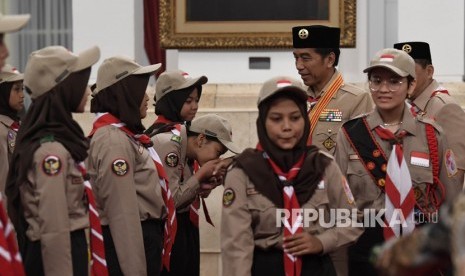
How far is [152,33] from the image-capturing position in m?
12.1

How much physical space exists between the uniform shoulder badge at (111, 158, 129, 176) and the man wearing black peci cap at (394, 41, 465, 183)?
1.67 m

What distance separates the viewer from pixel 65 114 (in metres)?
6.16

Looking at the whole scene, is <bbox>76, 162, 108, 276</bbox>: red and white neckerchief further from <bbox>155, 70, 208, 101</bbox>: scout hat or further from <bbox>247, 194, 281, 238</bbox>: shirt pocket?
<bbox>155, 70, 208, 101</bbox>: scout hat

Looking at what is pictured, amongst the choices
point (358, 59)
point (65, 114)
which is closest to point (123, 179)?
point (65, 114)

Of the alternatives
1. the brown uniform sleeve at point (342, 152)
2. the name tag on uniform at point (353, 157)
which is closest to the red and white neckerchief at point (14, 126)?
the brown uniform sleeve at point (342, 152)

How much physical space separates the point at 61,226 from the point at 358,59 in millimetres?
5621

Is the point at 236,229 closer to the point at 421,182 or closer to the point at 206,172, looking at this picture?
the point at 421,182

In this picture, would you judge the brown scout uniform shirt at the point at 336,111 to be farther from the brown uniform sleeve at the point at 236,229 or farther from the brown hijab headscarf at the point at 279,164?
the brown uniform sleeve at the point at 236,229

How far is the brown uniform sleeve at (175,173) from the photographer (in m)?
7.89

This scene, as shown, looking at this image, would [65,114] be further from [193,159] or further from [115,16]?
[115,16]

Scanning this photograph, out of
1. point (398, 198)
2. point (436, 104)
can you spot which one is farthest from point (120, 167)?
point (436, 104)

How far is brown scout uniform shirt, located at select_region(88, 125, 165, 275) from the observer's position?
678 cm

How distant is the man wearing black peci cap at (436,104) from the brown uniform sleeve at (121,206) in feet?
5.52

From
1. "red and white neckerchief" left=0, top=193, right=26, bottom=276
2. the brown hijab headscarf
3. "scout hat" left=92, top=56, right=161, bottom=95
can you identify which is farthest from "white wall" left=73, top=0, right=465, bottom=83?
"red and white neckerchief" left=0, top=193, right=26, bottom=276
